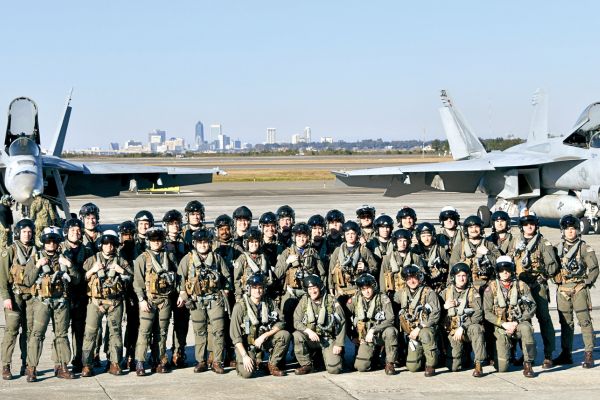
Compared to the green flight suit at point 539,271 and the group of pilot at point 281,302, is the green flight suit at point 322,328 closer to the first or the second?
the group of pilot at point 281,302

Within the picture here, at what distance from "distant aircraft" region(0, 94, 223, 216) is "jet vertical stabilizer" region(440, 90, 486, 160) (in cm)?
739

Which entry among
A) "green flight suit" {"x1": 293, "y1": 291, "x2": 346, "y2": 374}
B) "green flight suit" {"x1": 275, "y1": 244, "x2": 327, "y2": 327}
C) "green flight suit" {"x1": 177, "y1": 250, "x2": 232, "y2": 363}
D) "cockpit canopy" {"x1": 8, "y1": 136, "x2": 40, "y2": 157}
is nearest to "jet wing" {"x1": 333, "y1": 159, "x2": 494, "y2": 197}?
"cockpit canopy" {"x1": 8, "y1": 136, "x2": 40, "y2": 157}

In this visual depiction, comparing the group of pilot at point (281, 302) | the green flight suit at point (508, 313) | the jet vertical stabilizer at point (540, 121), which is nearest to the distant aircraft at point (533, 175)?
the jet vertical stabilizer at point (540, 121)

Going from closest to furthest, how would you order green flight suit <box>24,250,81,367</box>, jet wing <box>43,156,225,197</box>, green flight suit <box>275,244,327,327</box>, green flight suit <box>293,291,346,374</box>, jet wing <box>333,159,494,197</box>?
green flight suit <box>24,250,81,367</box> → green flight suit <box>293,291,346,374</box> → green flight suit <box>275,244,327,327</box> → jet wing <box>43,156,225,197</box> → jet wing <box>333,159,494,197</box>

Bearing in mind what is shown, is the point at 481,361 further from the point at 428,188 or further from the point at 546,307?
the point at 428,188

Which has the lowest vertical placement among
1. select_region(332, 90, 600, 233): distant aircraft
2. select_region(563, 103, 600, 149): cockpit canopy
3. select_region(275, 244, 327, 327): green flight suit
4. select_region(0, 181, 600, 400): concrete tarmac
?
select_region(0, 181, 600, 400): concrete tarmac

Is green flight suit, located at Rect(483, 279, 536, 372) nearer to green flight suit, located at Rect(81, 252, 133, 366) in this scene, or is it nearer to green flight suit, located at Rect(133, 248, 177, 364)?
green flight suit, located at Rect(133, 248, 177, 364)

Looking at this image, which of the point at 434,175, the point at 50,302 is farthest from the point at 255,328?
the point at 434,175

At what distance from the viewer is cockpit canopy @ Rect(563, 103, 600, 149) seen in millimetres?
20594

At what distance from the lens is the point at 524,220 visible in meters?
9.12

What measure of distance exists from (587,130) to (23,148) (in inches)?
489

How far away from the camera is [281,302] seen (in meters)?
9.15

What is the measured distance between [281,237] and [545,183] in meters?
13.8

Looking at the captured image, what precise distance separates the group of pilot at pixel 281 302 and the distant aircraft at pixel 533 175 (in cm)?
1192
